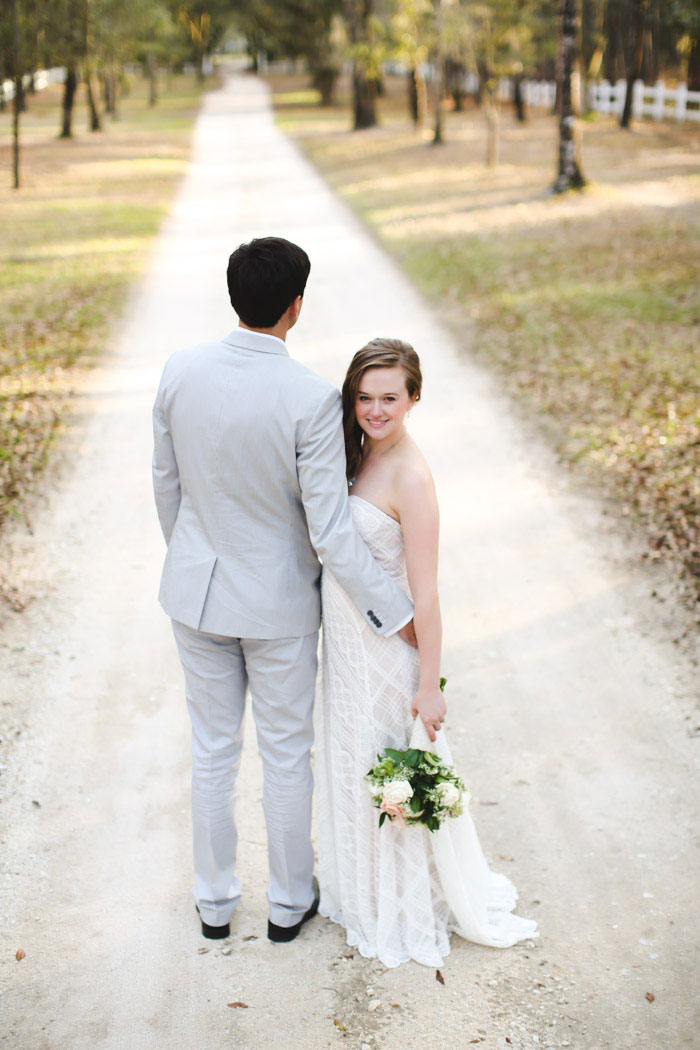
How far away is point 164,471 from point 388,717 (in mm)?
1136

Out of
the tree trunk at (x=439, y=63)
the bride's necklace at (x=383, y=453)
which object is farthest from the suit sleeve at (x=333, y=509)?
the tree trunk at (x=439, y=63)

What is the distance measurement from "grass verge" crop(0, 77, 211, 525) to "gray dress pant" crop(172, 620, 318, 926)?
4.20 metres

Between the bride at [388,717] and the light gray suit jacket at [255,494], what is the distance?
0.43 feet

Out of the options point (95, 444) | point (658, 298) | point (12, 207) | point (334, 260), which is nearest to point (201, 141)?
point (12, 207)

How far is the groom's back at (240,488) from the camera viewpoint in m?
2.74

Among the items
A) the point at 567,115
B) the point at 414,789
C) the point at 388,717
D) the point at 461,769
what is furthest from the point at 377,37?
the point at 414,789

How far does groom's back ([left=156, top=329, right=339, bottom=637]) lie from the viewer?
2.74m

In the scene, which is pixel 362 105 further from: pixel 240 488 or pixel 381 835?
pixel 381 835

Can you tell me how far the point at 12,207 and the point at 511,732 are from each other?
66.3ft

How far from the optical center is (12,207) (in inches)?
822

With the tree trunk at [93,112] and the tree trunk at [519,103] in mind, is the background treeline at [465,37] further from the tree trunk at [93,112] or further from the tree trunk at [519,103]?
the tree trunk at [93,112]

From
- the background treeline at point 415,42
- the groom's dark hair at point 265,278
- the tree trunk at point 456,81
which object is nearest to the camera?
the groom's dark hair at point 265,278

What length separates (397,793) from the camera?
116 inches

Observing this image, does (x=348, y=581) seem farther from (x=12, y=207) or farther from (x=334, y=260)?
(x=12, y=207)
